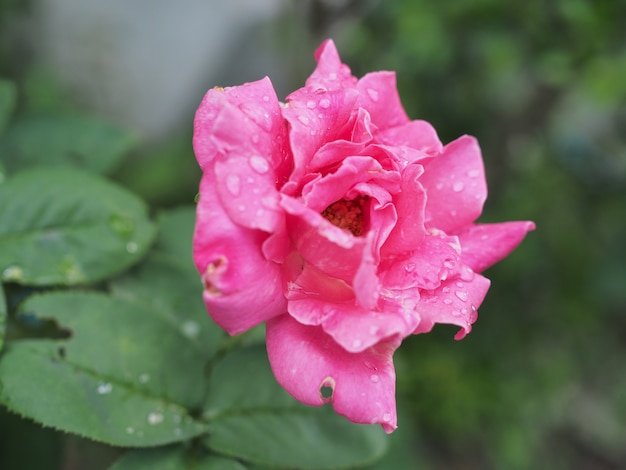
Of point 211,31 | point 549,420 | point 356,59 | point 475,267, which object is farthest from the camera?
point 211,31

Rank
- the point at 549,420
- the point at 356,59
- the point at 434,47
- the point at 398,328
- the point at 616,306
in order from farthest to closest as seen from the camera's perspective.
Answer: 1. the point at 549,420
2. the point at 616,306
3. the point at 356,59
4. the point at 434,47
5. the point at 398,328

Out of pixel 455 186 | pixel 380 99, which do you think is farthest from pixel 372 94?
pixel 455 186

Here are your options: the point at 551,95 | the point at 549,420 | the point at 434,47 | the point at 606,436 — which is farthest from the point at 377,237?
the point at 606,436

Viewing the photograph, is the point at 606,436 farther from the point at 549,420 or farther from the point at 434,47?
the point at 434,47

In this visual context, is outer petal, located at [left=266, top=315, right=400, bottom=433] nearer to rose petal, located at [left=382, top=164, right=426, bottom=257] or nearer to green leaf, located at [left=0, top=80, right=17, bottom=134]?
rose petal, located at [left=382, top=164, right=426, bottom=257]

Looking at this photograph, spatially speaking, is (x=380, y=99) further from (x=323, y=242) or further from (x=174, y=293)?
(x=174, y=293)

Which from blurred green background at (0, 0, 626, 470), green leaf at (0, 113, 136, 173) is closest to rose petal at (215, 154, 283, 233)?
green leaf at (0, 113, 136, 173)

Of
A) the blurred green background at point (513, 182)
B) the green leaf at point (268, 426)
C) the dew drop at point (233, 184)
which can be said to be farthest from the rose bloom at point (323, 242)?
the blurred green background at point (513, 182)
